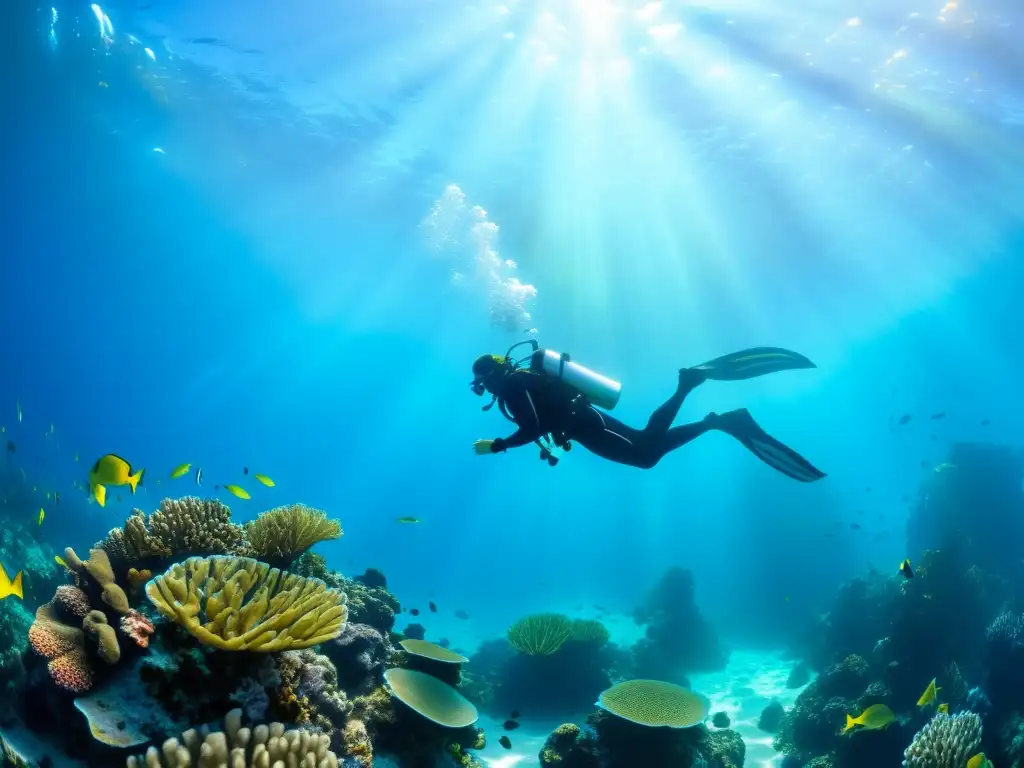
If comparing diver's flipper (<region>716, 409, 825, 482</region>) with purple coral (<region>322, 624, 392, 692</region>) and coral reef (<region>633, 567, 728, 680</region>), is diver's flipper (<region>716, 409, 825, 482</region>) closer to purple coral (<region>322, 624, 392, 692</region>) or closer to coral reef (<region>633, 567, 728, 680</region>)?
purple coral (<region>322, 624, 392, 692</region>)

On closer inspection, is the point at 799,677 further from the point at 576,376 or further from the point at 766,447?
the point at 576,376

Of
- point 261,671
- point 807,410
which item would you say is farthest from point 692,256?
point 807,410

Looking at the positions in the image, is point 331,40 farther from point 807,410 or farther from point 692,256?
point 807,410

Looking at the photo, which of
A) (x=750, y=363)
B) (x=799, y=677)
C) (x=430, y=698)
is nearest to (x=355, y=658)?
(x=430, y=698)

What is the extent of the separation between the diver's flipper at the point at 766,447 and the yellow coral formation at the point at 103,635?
753 cm

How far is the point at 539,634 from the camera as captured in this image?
13.8 metres

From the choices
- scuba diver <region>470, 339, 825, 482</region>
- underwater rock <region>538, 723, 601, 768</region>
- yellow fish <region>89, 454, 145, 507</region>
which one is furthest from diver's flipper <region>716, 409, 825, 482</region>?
yellow fish <region>89, 454, 145, 507</region>

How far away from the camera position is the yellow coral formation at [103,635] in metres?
3.75

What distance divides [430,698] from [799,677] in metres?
17.7

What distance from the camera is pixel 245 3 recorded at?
21266mm

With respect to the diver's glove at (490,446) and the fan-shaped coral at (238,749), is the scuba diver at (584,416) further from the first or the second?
the fan-shaped coral at (238,749)

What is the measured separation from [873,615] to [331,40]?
29.7 metres

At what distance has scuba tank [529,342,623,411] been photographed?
7781 mm

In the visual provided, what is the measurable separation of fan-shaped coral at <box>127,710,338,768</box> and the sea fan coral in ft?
22.4
